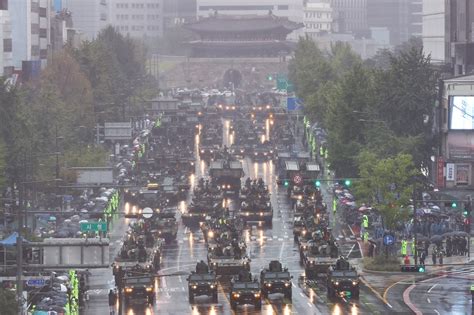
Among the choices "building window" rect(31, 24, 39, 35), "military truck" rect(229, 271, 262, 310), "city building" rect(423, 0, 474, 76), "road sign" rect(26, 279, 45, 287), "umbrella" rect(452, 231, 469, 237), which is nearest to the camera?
"road sign" rect(26, 279, 45, 287)

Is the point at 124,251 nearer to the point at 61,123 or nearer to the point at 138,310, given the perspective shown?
the point at 138,310

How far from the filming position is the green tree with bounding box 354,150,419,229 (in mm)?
104500

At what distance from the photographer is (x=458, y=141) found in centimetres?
13000

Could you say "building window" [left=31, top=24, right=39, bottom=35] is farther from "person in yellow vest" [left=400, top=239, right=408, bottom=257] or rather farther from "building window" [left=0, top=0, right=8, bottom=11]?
"person in yellow vest" [left=400, top=239, right=408, bottom=257]

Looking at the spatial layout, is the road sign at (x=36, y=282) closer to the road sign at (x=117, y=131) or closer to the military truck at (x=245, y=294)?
the military truck at (x=245, y=294)

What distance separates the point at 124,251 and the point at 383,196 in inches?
873

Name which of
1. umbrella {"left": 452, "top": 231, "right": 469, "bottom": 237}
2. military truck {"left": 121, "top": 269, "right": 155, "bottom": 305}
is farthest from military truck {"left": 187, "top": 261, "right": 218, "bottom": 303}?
umbrella {"left": 452, "top": 231, "right": 469, "bottom": 237}

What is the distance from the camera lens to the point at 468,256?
10431cm

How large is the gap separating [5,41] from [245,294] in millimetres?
89059

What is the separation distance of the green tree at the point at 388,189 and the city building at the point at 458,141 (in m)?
15.3

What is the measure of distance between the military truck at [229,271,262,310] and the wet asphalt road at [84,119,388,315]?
1.27 ft

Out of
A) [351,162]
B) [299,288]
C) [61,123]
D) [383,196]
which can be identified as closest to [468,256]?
[383,196]

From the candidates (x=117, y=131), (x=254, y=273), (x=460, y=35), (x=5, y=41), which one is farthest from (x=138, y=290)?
(x=460, y=35)

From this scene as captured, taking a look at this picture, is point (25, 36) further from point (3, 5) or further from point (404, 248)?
point (404, 248)
